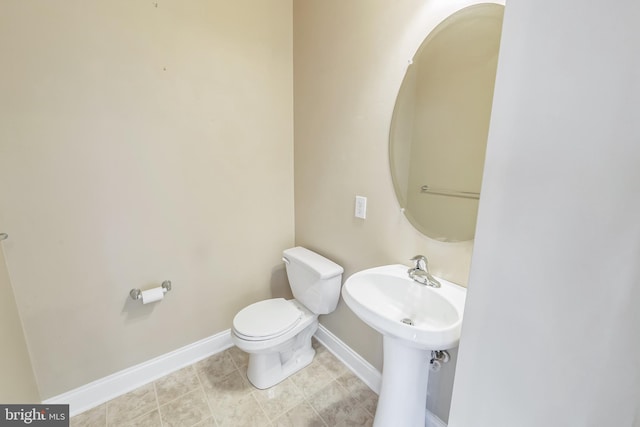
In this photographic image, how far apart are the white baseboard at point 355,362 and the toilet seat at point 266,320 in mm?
385

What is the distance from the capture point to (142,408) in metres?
1.41

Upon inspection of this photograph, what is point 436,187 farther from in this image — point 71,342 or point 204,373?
point 71,342

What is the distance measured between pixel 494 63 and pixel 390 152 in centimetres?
52

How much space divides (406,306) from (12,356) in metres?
1.67

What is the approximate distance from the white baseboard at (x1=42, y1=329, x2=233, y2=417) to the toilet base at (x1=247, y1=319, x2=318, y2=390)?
14.7 inches

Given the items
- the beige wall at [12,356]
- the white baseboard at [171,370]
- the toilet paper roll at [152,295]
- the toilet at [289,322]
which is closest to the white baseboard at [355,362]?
the white baseboard at [171,370]

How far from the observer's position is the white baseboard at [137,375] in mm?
1391

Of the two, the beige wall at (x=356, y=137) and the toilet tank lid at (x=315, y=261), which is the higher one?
the beige wall at (x=356, y=137)

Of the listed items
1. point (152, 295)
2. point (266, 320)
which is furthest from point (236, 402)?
point (152, 295)

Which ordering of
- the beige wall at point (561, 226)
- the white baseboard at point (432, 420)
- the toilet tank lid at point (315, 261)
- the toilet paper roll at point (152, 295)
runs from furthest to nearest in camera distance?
the toilet tank lid at point (315, 261), the toilet paper roll at point (152, 295), the white baseboard at point (432, 420), the beige wall at point (561, 226)

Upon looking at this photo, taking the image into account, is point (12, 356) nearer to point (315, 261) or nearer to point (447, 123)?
point (315, 261)

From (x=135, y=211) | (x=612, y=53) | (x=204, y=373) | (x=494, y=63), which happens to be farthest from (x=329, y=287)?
(x=612, y=53)

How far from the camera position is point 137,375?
1.55m

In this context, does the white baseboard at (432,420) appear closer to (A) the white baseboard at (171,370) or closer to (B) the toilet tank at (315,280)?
(A) the white baseboard at (171,370)
